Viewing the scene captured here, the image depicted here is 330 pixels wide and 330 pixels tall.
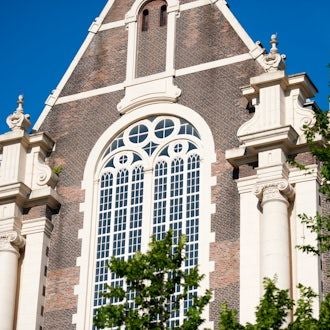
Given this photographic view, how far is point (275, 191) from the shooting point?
38.4 meters

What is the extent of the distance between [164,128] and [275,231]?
622cm

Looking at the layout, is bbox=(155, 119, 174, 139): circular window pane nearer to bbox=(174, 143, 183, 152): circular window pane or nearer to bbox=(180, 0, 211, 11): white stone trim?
bbox=(174, 143, 183, 152): circular window pane

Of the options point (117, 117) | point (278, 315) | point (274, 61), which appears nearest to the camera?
point (278, 315)

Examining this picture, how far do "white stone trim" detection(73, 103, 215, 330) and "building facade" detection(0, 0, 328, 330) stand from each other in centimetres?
4

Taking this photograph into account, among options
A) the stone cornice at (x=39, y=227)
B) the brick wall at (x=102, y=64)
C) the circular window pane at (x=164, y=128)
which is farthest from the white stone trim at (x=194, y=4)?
the stone cornice at (x=39, y=227)

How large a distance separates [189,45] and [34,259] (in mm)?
8068

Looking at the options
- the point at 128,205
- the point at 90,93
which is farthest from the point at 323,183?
the point at 90,93

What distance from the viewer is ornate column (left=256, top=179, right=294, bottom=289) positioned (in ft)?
121

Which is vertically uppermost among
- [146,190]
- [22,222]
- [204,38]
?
[204,38]

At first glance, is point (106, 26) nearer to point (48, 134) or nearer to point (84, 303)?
point (48, 134)

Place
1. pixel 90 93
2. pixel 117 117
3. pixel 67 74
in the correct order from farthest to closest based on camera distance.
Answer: pixel 67 74 < pixel 90 93 < pixel 117 117

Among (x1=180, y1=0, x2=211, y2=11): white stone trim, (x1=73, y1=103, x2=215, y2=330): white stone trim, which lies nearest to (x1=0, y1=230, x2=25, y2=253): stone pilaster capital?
(x1=73, y1=103, x2=215, y2=330): white stone trim

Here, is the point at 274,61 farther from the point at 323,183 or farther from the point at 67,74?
the point at 323,183

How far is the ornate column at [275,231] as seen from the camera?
37000 millimetres
